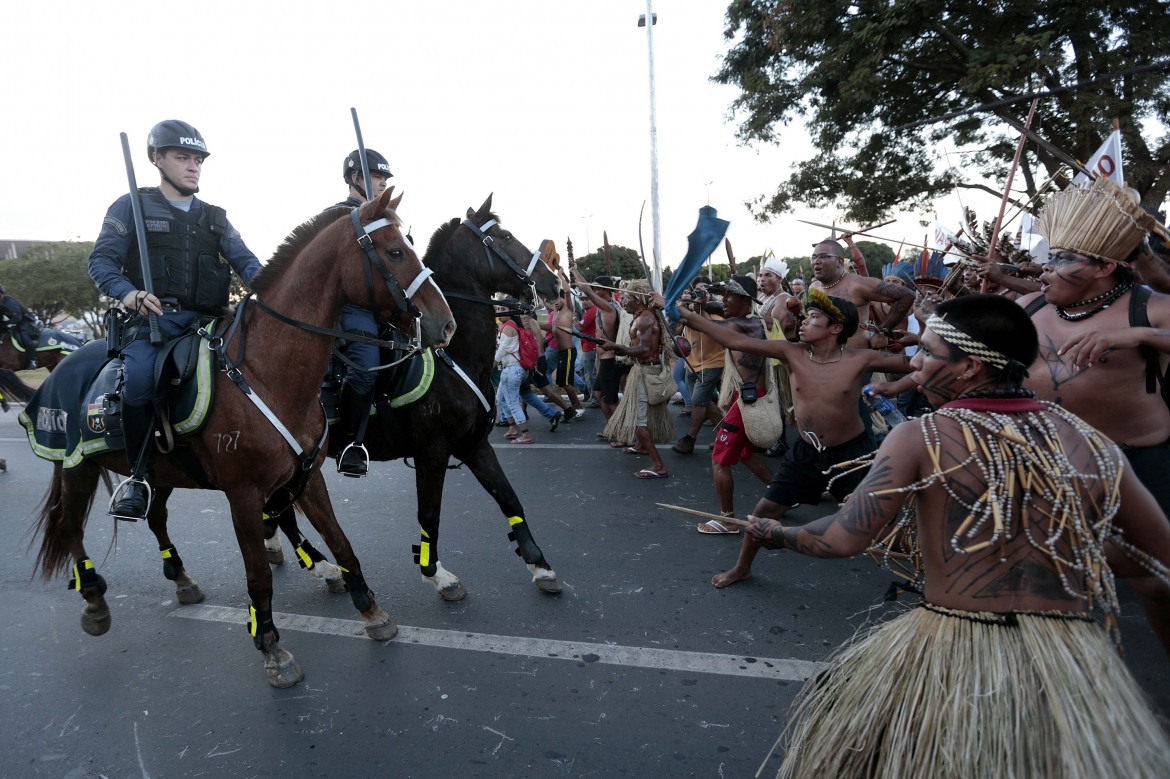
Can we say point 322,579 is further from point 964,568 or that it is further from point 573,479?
point 964,568

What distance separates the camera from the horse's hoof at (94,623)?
3891 mm

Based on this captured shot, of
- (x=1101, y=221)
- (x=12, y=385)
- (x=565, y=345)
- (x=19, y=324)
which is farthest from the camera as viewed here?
(x=565, y=345)

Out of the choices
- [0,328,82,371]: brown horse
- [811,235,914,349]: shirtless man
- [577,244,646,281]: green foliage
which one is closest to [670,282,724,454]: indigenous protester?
[811,235,914,349]: shirtless man

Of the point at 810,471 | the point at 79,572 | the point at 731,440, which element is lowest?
the point at 79,572

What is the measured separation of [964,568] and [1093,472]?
0.43 meters

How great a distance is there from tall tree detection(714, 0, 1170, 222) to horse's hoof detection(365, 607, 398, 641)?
818 cm

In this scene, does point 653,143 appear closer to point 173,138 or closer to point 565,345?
point 565,345

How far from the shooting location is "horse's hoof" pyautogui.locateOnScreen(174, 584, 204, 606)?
4363 millimetres

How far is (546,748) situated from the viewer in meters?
2.80

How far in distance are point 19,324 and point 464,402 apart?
7545 millimetres

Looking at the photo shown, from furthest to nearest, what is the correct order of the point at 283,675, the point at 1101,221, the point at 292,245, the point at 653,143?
the point at 653,143 < the point at 292,245 < the point at 283,675 < the point at 1101,221

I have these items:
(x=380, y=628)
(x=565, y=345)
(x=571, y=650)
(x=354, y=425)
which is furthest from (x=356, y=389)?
(x=565, y=345)

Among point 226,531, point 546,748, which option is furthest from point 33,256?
point 546,748

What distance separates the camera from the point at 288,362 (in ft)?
11.4
